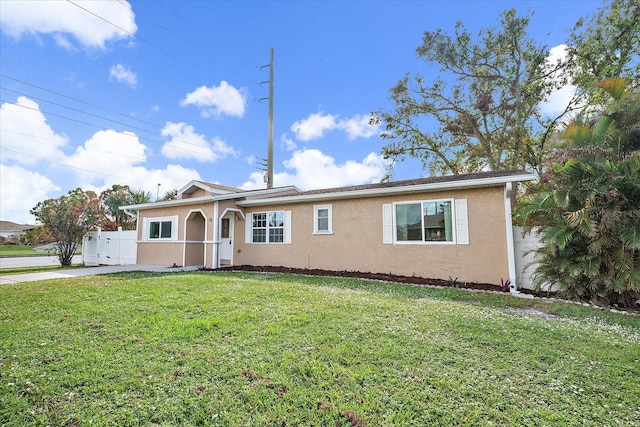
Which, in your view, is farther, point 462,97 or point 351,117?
point 351,117

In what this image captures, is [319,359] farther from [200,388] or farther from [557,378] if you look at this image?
[557,378]

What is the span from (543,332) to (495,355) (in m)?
1.49

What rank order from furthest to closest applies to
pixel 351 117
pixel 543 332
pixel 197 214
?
pixel 351 117 → pixel 197 214 → pixel 543 332

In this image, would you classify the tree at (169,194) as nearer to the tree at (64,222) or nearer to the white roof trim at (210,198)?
the tree at (64,222)

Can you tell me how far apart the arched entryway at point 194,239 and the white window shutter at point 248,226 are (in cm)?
185

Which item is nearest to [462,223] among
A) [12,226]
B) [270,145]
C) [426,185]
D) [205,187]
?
[426,185]

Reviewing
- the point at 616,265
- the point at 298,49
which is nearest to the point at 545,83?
the point at 298,49

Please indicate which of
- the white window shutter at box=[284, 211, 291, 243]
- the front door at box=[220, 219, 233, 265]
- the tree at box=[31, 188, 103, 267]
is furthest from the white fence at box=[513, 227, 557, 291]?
the tree at box=[31, 188, 103, 267]

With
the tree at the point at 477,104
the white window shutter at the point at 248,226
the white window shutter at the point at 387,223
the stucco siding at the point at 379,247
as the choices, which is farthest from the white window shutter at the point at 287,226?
the tree at the point at 477,104

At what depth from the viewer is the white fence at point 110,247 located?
16.4 m

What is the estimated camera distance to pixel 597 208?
6516 mm

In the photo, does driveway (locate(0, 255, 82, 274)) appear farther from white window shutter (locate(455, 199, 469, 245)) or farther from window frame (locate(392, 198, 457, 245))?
white window shutter (locate(455, 199, 469, 245))

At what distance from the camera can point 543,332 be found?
4742 mm

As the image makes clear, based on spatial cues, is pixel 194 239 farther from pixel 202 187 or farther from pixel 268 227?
pixel 268 227
